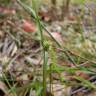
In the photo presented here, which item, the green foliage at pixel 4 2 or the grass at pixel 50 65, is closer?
the grass at pixel 50 65

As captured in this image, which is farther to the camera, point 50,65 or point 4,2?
point 4,2

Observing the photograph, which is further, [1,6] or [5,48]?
[1,6]

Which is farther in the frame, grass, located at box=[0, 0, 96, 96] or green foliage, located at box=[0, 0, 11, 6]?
green foliage, located at box=[0, 0, 11, 6]

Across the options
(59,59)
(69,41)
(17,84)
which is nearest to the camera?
(17,84)

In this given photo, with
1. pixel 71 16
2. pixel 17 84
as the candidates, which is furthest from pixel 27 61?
pixel 71 16

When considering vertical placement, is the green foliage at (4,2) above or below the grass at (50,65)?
above

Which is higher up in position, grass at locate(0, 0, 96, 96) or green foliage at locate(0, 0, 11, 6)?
Answer: green foliage at locate(0, 0, 11, 6)

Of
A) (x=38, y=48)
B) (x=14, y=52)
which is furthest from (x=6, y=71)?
(x=38, y=48)

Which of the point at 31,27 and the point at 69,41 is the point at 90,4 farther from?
the point at 31,27

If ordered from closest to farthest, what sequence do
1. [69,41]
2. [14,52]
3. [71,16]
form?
[14,52] < [69,41] < [71,16]

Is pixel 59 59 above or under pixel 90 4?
under
